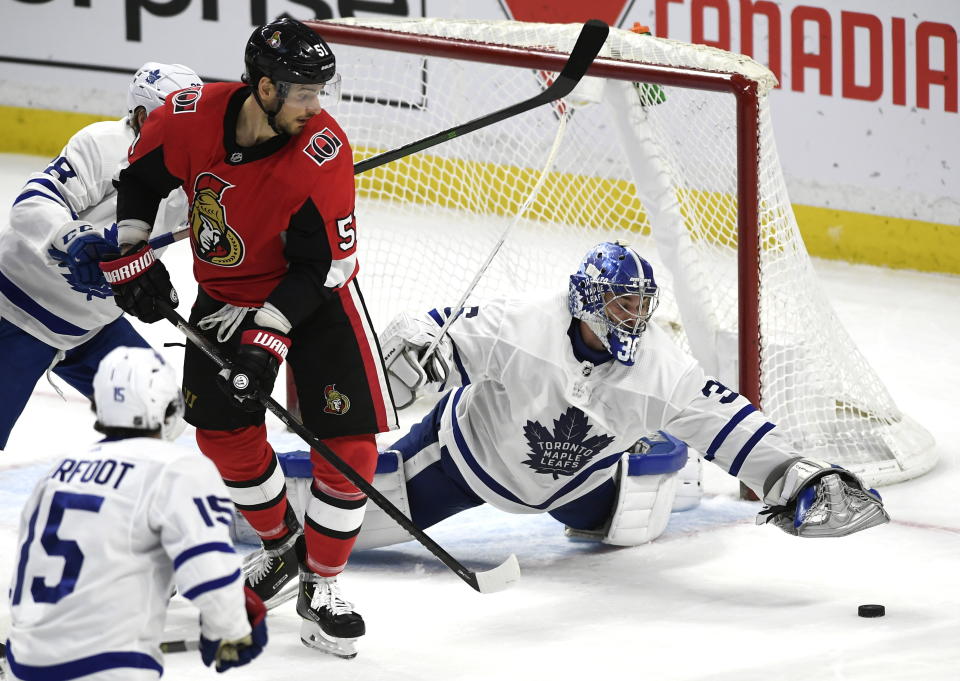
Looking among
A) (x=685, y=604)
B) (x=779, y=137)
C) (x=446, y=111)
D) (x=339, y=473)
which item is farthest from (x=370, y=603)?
(x=779, y=137)

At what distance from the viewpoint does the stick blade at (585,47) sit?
11.7 feet

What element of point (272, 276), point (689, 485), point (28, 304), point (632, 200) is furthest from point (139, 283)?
point (632, 200)

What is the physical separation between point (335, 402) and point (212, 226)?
0.41 m

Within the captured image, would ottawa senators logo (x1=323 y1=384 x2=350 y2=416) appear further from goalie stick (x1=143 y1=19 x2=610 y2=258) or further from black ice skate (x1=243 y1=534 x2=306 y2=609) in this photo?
goalie stick (x1=143 y1=19 x2=610 y2=258)

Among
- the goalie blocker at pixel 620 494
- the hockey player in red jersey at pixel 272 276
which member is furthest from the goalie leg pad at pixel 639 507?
the hockey player in red jersey at pixel 272 276

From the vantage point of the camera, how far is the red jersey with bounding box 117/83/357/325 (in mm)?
2869

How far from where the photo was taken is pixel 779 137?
686 cm

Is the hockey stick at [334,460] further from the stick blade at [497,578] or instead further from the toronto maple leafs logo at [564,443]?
the toronto maple leafs logo at [564,443]

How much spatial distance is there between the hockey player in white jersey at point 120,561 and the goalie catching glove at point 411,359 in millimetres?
1257

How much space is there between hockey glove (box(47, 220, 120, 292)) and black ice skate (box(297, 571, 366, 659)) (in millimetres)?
747

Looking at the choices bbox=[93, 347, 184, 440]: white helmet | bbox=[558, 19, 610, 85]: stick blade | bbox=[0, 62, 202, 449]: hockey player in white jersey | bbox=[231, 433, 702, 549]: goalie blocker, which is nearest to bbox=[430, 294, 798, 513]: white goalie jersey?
bbox=[231, 433, 702, 549]: goalie blocker

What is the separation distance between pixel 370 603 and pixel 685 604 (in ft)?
2.28

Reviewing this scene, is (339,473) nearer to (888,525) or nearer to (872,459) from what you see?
(888,525)

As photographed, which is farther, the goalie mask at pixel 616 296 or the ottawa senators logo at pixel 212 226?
the goalie mask at pixel 616 296
